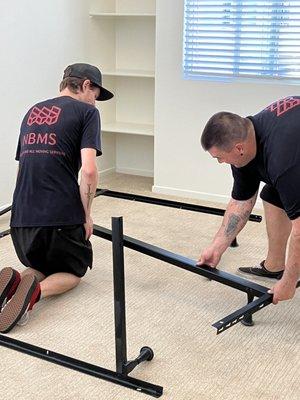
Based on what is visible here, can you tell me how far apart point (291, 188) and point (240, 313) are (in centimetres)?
50

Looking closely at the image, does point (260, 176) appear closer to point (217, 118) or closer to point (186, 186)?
point (217, 118)

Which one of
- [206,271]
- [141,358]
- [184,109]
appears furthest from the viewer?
[184,109]

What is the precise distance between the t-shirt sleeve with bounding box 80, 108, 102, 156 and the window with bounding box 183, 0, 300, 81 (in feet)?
6.19

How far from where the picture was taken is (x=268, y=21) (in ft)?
12.8

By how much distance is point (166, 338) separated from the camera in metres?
2.32

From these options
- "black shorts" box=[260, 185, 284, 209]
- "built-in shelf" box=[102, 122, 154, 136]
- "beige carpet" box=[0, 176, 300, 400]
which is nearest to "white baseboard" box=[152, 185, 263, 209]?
"built-in shelf" box=[102, 122, 154, 136]

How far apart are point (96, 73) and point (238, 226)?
1.01 m

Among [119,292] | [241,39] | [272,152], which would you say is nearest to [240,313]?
[119,292]

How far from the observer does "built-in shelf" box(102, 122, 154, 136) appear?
15.3ft

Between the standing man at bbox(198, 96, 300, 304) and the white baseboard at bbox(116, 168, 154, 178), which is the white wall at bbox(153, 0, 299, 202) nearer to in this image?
the white baseboard at bbox(116, 168, 154, 178)

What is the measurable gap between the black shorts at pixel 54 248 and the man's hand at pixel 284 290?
0.96 meters

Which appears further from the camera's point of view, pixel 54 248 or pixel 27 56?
pixel 27 56

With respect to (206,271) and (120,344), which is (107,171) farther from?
(120,344)

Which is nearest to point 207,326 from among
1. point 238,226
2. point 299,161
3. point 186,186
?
point 238,226
